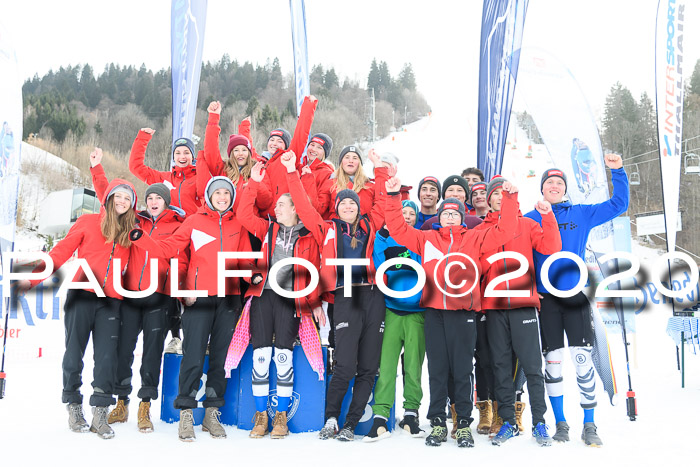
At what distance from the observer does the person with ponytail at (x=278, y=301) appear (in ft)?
12.1

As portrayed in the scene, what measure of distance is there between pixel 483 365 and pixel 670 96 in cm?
375

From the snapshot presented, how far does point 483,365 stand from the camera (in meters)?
3.98

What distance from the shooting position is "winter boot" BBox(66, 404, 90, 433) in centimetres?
365

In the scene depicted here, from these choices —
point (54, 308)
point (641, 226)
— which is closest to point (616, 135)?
point (641, 226)

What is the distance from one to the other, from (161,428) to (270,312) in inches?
46.0

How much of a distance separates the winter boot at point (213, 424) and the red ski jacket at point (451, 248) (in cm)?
164

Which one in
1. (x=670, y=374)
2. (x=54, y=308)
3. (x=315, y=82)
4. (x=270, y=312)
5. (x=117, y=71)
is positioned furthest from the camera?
(x=315, y=82)

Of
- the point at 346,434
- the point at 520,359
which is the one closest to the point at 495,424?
the point at 520,359

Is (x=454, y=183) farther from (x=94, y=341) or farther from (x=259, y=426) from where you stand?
(x=94, y=341)

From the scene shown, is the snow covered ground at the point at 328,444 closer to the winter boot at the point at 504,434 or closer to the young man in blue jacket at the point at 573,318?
the winter boot at the point at 504,434

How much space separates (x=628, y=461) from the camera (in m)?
3.24

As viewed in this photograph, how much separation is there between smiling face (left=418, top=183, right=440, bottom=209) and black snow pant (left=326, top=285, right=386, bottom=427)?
3.62 feet

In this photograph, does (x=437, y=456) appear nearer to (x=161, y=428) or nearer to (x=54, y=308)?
(x=161, y=428)

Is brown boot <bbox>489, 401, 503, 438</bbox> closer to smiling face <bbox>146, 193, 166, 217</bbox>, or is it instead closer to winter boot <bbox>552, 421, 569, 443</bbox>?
winter boot <bbox>552, 421, 569, 443</bbox>
